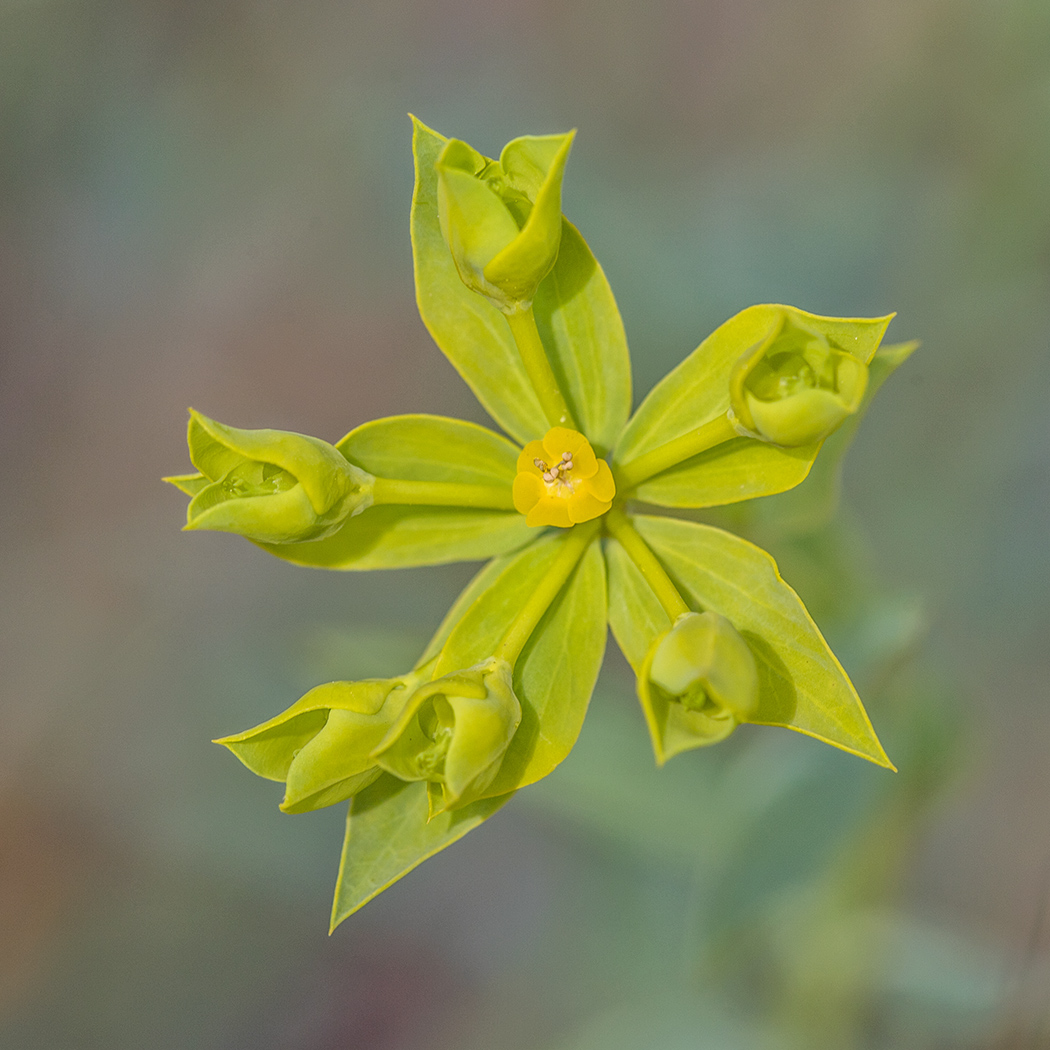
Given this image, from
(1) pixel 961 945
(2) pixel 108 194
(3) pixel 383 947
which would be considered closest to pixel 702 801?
(1) pixel 961 945

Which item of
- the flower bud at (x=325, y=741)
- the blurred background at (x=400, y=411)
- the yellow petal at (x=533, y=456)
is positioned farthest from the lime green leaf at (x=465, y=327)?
the blurred background at (x=400, y=411)

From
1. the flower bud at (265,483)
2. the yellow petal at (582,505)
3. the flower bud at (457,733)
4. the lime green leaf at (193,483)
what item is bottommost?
the flower bud at (457,733)

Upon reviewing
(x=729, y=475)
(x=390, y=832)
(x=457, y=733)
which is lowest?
(x=390, y=832)

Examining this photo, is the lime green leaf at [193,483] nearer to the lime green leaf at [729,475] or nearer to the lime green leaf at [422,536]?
the lime green leaf at [422,536]

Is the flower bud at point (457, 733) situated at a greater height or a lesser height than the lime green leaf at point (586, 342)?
lesser

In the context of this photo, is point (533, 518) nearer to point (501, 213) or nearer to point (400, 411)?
point (501, 213)

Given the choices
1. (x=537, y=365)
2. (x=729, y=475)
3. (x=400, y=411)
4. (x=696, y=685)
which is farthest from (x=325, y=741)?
(x=400, y=411)

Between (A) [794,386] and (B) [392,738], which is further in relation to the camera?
(A) [794,386]
